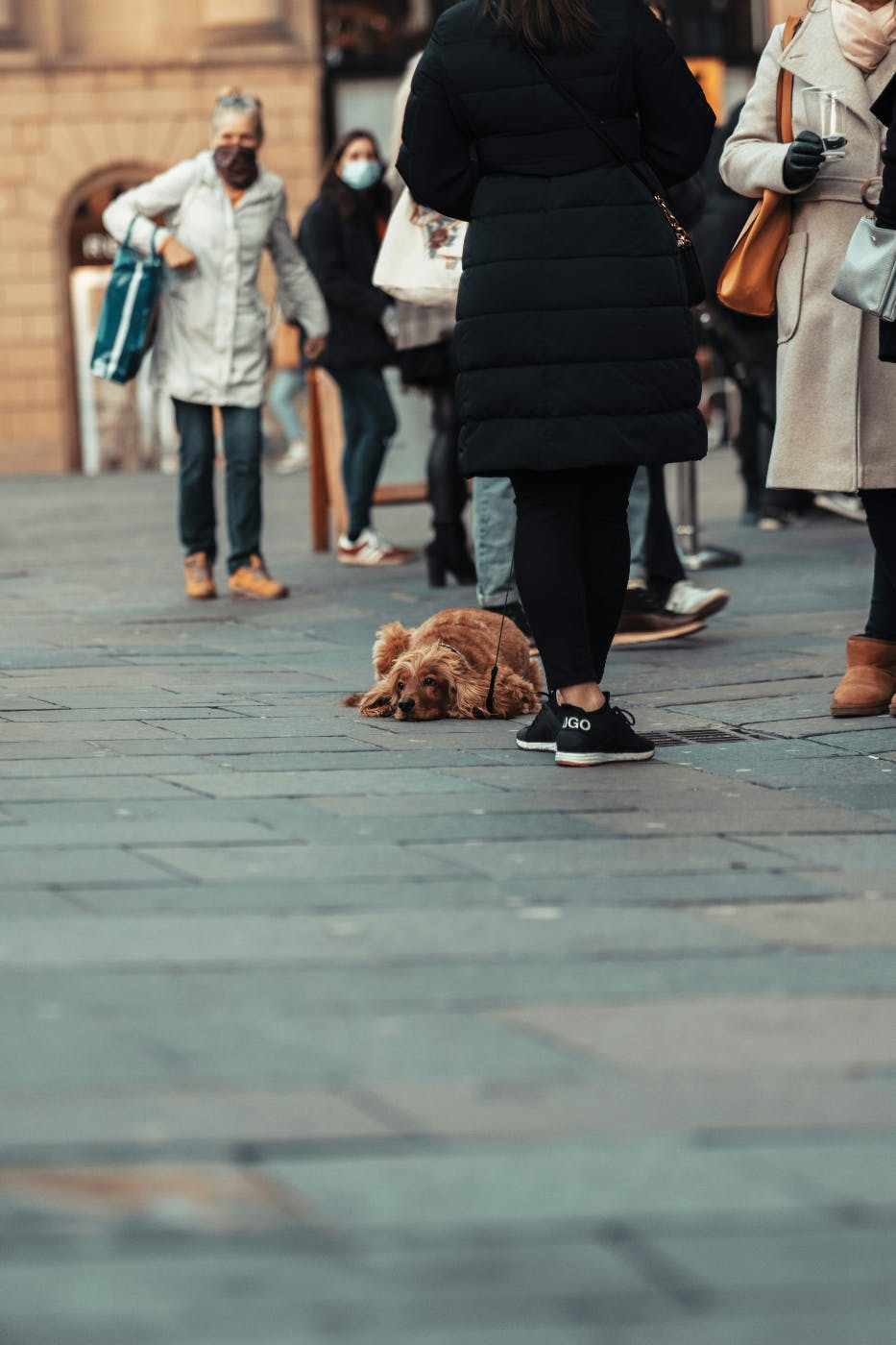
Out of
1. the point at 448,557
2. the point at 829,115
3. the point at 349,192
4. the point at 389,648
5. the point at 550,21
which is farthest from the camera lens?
the point at 349,192

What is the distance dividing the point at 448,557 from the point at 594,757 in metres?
4.36

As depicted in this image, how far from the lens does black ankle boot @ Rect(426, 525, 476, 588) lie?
969 cm

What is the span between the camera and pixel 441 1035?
316 centimetres

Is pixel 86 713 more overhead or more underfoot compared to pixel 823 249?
more underfoot

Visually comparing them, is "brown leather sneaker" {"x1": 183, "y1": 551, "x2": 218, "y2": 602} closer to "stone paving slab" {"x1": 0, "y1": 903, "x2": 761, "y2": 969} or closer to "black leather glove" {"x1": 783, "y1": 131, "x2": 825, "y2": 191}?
"black leather glove" {"x1": 783, "y1": 131, "x2": 825, "y2": 191}

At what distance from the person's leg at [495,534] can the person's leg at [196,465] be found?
6.37 feet

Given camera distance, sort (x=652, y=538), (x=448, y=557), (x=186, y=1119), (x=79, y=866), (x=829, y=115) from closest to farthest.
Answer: (x=186, y=1119) → (x=79, y=866) → (x=829, y=115) → (x=652, y=538) → (x=448, y=557)

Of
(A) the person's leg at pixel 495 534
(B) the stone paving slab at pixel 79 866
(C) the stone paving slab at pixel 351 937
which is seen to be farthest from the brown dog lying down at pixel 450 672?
(C) the stone paving slab at pixel 351 937

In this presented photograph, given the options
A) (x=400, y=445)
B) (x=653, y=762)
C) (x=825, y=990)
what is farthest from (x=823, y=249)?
(x=400, y=445)

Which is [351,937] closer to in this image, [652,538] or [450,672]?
[450,672]

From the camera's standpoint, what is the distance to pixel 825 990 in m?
3.42

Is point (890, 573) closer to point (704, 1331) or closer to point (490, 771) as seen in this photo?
point (490, 771)

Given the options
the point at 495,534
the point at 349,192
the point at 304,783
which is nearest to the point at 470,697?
the point at 304,783

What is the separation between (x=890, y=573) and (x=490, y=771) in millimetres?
1317
